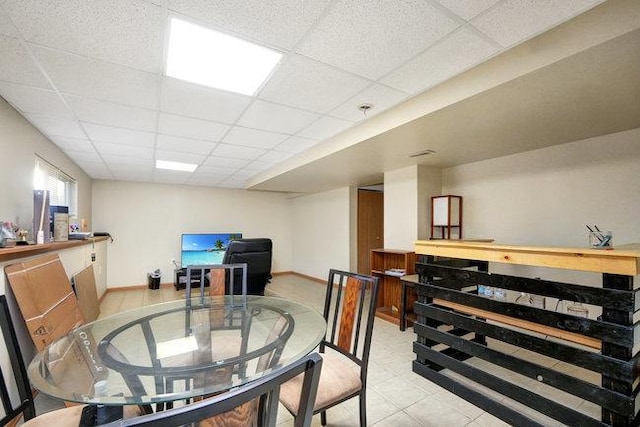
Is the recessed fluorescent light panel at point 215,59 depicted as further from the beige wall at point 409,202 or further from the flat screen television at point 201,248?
the flat screen television at point 201,248

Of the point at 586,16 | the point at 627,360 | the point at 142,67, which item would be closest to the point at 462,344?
the point at 627,360

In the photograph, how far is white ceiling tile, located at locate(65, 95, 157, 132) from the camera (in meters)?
2.27

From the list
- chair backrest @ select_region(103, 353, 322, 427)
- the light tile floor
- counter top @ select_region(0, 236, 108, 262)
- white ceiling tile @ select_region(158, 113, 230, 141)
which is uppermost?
white ceiling tile @ select_region(158, 113, 230, 141)

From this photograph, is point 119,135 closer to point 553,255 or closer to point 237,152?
point 237,152

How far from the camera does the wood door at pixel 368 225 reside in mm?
6012

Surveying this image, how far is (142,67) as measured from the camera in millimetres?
1788

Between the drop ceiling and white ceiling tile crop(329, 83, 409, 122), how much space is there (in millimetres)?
17

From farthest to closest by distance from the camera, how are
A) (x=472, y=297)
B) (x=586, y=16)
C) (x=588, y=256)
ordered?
(x=472, y=297)
(x=588, y=256)
(x=586, y=16)

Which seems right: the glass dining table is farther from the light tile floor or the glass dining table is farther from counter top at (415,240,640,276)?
counter top at (415,240,640,276)

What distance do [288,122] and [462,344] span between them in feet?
8.05

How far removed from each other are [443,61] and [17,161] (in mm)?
3485

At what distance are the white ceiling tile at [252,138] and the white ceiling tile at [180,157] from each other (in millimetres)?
890

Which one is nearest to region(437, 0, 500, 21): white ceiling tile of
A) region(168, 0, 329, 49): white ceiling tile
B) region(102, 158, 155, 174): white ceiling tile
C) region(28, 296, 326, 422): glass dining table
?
region(168, 0, 329, 49): white ceiling tile

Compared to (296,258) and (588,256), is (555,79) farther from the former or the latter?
(296,258)
